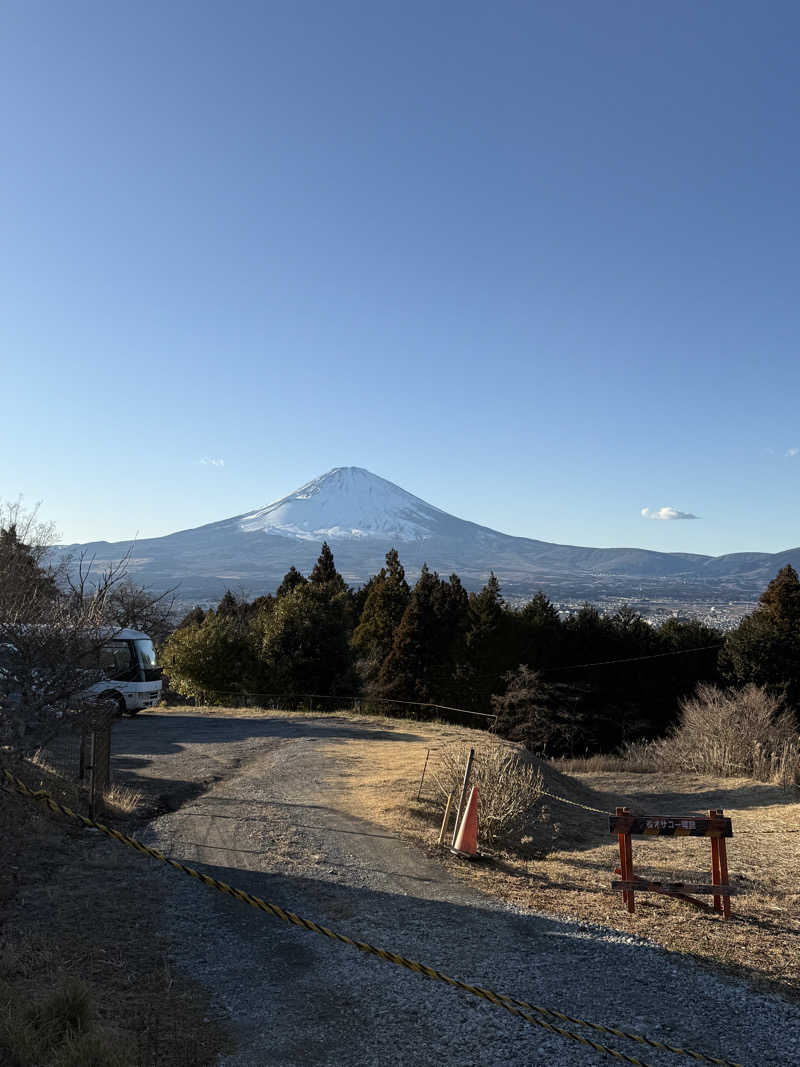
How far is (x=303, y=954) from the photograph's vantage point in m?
6.54

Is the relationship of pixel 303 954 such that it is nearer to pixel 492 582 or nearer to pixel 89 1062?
pixel 89 1062

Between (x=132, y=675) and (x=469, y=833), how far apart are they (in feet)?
48.2

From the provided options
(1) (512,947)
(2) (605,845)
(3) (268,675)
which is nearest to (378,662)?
(3) (268,675)

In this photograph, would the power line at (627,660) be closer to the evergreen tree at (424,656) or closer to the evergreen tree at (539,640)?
the evergreen tree at (539,640)

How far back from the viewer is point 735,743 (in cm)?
2191

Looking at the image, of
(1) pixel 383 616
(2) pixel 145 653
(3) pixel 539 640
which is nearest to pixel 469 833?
(2) pixel 145 653

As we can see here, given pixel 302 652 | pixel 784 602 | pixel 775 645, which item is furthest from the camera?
pixel 784 602

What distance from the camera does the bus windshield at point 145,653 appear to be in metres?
21.7

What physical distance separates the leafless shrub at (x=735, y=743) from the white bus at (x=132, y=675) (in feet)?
51.2

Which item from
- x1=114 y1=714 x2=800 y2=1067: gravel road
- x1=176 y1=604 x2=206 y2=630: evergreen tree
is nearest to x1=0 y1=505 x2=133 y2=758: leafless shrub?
x1=114 y1=714 x2=800 y2=1067: gravel road

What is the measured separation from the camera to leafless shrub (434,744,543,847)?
36.4ft

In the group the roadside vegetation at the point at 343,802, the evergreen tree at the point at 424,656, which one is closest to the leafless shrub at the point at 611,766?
the roadside vegetation at the point at 343,802

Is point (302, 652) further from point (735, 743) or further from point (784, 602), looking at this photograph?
point (784, 602)

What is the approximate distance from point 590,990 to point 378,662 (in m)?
45.0
